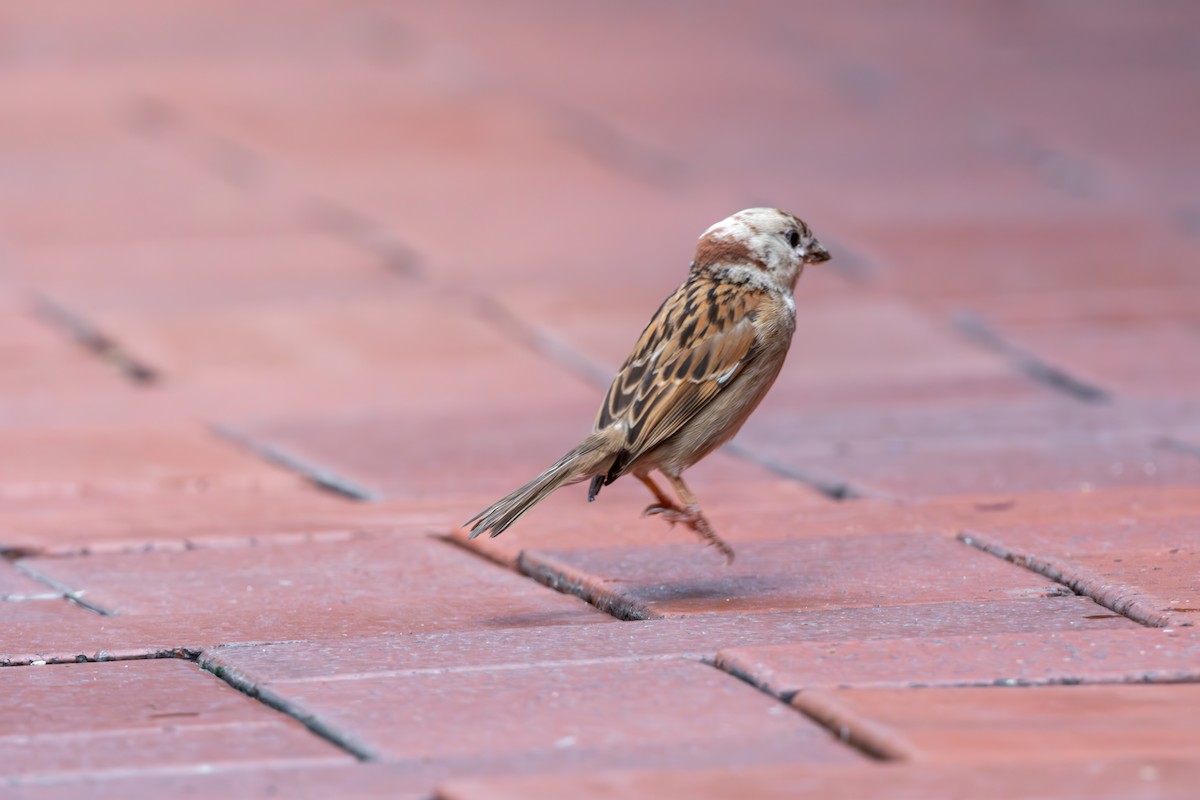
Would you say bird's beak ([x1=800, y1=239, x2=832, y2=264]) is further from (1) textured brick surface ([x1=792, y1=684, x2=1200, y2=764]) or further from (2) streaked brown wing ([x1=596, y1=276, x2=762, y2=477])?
(1) textured brick surface ([x1=792, y1=684, x2=1200, y2=764])

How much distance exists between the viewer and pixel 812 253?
5.20 m

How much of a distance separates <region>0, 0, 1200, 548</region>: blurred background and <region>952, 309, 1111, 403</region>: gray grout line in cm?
3

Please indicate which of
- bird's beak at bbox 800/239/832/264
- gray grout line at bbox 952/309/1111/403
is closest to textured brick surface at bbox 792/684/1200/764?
bird's beak at bbox 800/239/832/264

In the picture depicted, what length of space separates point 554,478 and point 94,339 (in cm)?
440

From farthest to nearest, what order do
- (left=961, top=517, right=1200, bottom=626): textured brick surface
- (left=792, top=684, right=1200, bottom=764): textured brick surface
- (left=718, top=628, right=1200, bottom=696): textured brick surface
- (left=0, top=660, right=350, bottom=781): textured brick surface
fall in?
1. (left=961, top=517, right=1200, bottom=626): textured brick surface
2. (left=718, top=628, right=1200, bottom=696): textured brick surface
3. (left=0, top=660, right=350, bottom=781): textured brick surface
4. (left=792, top=684, right=1200, bottom=764): textured brick surface

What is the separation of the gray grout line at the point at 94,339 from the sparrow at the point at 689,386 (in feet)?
11.4

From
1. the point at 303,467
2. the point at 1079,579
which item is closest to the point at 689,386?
the point at 1079,579

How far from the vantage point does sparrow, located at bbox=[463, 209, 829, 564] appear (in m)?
4.69

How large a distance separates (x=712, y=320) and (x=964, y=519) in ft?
3.29

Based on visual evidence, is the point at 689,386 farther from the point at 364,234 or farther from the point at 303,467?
the point at 364,234

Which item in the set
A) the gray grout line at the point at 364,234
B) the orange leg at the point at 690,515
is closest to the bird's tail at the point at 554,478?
the orange leg at the point at 690,515

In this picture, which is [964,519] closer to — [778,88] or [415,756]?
[415,756]

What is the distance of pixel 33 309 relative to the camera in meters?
8.98

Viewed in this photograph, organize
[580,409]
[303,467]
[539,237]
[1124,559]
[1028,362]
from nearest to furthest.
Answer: [1124,559] < [303,467] < [580,409] < [1028,362] < [539,237]
